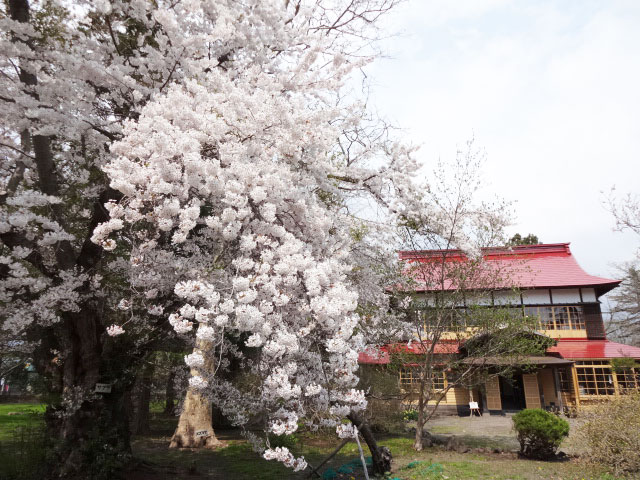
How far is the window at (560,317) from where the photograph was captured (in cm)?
2216

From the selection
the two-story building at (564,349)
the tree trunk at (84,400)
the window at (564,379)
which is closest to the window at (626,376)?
the two-story building at (564,349)

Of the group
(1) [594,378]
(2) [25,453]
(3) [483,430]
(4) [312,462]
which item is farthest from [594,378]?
(2) [25,453]

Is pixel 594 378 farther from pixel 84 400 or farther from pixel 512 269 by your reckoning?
pixel 84 400

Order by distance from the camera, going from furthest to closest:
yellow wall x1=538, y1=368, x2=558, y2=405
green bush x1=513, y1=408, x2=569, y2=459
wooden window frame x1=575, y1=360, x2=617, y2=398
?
yellow wall x1=538, y1=368, x2=558, y2=405, wooden window frame x1=575, y1=360, x2=617, y2=398, green bush x1=513, y1=408, x2=569, y2=459

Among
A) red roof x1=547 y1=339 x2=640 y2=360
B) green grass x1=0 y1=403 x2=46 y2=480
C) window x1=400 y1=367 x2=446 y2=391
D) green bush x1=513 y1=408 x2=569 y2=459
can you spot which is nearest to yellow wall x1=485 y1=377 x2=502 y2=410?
red roof x1=547 y1=339 x2=640 y2=360

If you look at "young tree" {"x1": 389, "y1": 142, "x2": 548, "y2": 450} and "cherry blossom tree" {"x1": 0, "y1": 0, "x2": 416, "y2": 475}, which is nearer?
"cherry blossom tree" {"x1": 0, "y1": 0, "x2": 416, "y2": 475}

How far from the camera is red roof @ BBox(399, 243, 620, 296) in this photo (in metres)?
12.2

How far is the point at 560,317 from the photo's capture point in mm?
22312

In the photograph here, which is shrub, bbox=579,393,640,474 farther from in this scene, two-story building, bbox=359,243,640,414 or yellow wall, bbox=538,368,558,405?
yellow wall, bbox=538,368,558,405

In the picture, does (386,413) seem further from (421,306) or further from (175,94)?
(175,94)

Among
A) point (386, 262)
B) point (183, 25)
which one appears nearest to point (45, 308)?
point (183, 25)

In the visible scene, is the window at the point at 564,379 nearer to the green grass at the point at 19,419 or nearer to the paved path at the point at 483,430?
the paved path at the point at 483,430

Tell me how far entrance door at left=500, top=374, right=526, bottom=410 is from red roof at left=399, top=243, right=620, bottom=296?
5.27 metres

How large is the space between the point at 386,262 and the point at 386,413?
6090 millimetres
